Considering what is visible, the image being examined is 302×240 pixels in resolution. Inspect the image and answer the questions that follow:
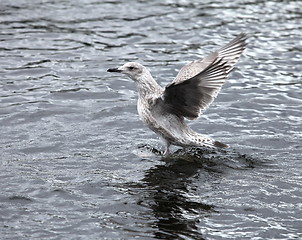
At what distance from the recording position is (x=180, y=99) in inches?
352

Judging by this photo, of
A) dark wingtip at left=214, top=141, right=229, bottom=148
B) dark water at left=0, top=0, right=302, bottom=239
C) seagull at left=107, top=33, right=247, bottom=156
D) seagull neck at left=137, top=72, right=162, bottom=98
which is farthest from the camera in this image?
seagull neck at left=137, top=72, right=162, bottom=98

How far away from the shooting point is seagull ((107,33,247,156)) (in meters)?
8.85

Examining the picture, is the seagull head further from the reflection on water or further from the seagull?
the reflection on water

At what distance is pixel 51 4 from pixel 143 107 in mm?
7033

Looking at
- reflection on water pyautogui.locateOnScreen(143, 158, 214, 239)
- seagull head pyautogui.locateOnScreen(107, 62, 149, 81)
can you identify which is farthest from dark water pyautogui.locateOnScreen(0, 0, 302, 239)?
seagull head pyautogui.locateOnScreen(107, 62, 149, 81)

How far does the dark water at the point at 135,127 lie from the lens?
294 inches

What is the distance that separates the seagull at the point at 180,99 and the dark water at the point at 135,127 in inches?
12.4

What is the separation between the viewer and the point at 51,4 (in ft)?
51.4

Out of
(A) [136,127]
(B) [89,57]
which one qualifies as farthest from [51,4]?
(A) [136,127]

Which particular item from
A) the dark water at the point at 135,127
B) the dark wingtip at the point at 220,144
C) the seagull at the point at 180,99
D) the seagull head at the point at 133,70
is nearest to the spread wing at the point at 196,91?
the seagull at the point at 180,99

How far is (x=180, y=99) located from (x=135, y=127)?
1610 millimetres

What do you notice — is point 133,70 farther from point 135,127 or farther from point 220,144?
point 220,144

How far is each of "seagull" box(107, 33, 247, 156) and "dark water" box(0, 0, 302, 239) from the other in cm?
31

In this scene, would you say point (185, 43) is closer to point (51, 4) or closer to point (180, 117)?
point (51, 4)
